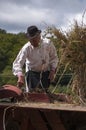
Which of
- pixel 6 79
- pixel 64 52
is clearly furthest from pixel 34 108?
pixel 6 79

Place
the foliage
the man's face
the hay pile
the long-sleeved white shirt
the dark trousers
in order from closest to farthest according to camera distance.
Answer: the hay pile, the man's face, the long-sleeved white shirt, the dark trousers, the foliage

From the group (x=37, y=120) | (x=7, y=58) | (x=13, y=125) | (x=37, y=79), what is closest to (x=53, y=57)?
(x=37, y=79)

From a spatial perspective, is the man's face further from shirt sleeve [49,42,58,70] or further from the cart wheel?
the cart wheel

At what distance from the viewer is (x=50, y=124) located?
626 centimetres

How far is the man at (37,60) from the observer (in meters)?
8.04

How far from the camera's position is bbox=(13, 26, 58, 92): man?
8039 millimetres

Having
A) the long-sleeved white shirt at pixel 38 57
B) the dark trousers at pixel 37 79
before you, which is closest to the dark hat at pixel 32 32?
the long-sleeved white shirt at pixel 38 57

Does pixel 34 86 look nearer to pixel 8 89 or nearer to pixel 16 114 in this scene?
pixel 8 89

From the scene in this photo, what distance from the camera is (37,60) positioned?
819 cm

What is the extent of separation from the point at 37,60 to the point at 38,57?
5 cm

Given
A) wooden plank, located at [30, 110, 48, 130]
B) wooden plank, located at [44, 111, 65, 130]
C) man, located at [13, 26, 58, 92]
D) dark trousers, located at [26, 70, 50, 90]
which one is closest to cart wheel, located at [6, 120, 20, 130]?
wooden plank, located at [30, 110, 48, 130]

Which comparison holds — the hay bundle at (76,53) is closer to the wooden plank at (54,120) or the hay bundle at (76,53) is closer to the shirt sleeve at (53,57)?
the wooden plank at (54,120)

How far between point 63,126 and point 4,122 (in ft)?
2.54

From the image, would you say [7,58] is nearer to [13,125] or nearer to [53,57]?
[53,57]
